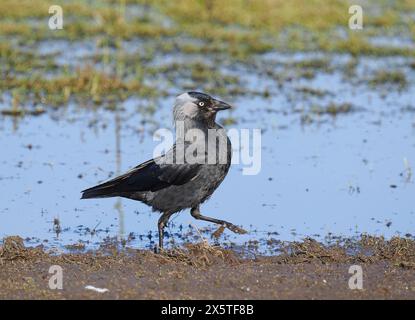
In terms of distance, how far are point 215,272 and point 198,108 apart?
1.71m

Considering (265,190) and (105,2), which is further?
(105,2)

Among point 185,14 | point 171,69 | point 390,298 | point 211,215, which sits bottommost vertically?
point 390,298

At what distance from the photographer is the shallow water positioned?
8867 mm

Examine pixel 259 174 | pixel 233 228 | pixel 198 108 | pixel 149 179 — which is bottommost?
pixel 233 228

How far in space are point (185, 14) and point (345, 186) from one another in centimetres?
879

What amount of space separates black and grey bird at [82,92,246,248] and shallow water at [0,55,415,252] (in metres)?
0.43

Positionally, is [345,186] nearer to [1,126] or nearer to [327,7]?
[1,126]

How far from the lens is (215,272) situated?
7.30 metres

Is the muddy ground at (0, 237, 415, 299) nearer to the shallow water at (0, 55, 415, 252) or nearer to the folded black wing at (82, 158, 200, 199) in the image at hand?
the folded black wing at (82, 158, 200, 199)

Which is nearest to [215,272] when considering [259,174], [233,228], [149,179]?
[233,228]

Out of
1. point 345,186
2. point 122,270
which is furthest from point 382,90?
point 122,270

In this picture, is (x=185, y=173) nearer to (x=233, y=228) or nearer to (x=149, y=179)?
(x=149, y=179)

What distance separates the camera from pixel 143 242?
27.8 ft

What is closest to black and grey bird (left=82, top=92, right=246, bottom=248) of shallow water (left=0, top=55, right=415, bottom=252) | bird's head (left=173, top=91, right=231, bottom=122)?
bird's head (left=173, top=91, right=231, bottom=122)
